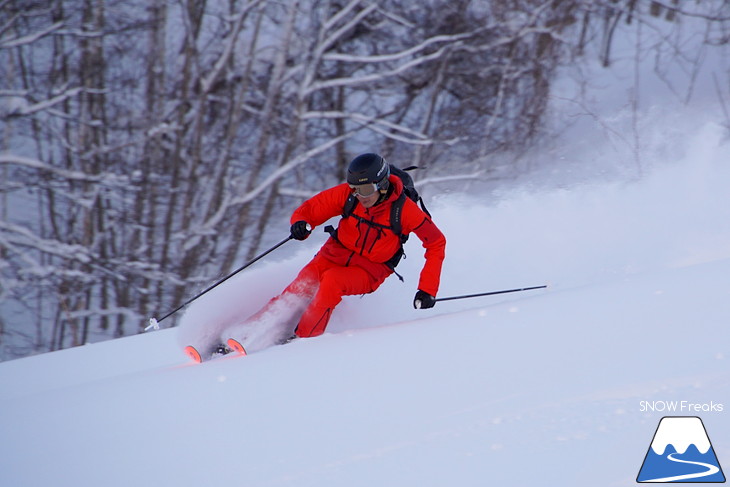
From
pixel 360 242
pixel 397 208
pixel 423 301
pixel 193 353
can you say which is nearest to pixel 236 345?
pixel 193 353

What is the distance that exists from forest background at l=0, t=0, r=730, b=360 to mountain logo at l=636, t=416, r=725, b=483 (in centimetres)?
884

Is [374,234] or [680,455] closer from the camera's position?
[680,455]

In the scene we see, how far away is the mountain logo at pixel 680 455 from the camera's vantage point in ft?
6.37

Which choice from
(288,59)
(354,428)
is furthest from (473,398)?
(288,59)

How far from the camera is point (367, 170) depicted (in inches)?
139

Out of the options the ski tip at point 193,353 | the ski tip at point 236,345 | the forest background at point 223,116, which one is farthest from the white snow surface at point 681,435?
the forest background at point 223,116

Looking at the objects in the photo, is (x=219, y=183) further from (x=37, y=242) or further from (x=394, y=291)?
(x=394, y=291)

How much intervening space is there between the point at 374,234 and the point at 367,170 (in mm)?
408

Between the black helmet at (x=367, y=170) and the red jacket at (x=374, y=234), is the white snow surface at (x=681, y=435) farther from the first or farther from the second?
the black helmet at (x=367, y=170)

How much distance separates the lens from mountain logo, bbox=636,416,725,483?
6.37ft

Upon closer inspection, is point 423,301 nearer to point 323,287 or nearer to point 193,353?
point 323,287

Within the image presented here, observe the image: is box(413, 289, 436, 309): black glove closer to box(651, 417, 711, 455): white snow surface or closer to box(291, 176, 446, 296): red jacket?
box(291, 176, 446, 296): red jacket

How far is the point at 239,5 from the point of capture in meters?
11.9

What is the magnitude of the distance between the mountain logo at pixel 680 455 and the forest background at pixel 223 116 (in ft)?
29.0
